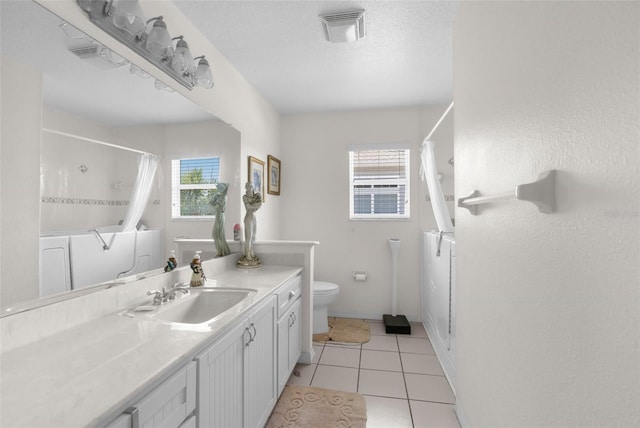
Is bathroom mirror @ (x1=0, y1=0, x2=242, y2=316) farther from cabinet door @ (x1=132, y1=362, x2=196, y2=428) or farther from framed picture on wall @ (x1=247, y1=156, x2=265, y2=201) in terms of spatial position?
framed picture on wall @ (x1=247, y1=156, x2=265, y2=201)

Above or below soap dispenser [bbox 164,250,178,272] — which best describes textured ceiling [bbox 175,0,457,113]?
above

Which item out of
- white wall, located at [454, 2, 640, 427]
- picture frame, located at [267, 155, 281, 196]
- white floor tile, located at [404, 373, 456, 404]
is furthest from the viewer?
picture frame, located at [267, 155, 281, 196]

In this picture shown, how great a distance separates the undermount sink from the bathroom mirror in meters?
0.25

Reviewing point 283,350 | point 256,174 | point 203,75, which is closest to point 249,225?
point 256,174

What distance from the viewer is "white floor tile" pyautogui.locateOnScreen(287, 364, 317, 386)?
2062mm

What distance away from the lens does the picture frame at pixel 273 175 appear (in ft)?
10.2

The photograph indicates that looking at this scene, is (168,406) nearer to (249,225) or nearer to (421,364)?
(249,225)

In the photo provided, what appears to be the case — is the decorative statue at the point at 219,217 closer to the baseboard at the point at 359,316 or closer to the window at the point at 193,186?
the window at the point at 193,186

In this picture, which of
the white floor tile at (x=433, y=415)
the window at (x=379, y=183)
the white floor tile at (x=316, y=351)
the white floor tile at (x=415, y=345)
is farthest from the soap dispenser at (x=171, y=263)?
the window at (x=379, y=183)

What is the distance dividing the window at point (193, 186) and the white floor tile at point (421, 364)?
1.92 m

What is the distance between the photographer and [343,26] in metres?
1.84

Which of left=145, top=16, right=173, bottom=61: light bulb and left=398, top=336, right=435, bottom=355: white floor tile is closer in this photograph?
left=145, top=16, right=173, bottom=61: light bulb

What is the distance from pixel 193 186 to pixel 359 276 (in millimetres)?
2119

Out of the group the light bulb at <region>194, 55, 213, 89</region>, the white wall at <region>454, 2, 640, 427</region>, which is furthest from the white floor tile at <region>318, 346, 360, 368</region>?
the light bulb at <region>194, 55, 213, 89</region>
